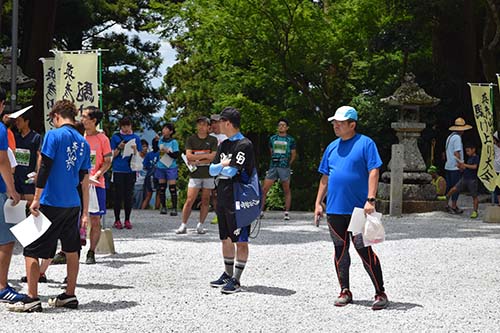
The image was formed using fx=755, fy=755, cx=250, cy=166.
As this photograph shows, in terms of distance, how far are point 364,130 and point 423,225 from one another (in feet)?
29.6

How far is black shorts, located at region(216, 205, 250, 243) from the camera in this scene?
628 cm

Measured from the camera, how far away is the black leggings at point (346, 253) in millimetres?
5789

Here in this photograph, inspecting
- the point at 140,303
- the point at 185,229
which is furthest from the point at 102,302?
the point at 185,229

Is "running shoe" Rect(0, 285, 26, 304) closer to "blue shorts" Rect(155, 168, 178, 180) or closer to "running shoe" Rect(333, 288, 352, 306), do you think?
"running shoe" Rect(333, 288, 352, 306)

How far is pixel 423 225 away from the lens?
1204 cm

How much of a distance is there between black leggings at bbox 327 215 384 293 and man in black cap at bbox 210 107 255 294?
0.83 meters

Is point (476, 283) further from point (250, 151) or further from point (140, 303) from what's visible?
point (140, 303)

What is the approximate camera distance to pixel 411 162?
48.5 ft

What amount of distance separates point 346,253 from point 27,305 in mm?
2426

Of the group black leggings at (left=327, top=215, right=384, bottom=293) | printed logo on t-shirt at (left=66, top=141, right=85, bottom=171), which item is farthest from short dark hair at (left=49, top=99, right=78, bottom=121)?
black leggings at (left=327, top=215, right=384, bottom=293)

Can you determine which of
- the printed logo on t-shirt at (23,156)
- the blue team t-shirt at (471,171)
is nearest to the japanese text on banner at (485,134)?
the blue team t-shirt at (471,171)

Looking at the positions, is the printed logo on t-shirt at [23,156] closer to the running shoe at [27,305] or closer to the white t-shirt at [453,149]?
the running shoe at [27,305]

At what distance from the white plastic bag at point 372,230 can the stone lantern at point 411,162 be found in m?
8.95

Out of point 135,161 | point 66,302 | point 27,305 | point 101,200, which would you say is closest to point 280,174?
point 135,161
